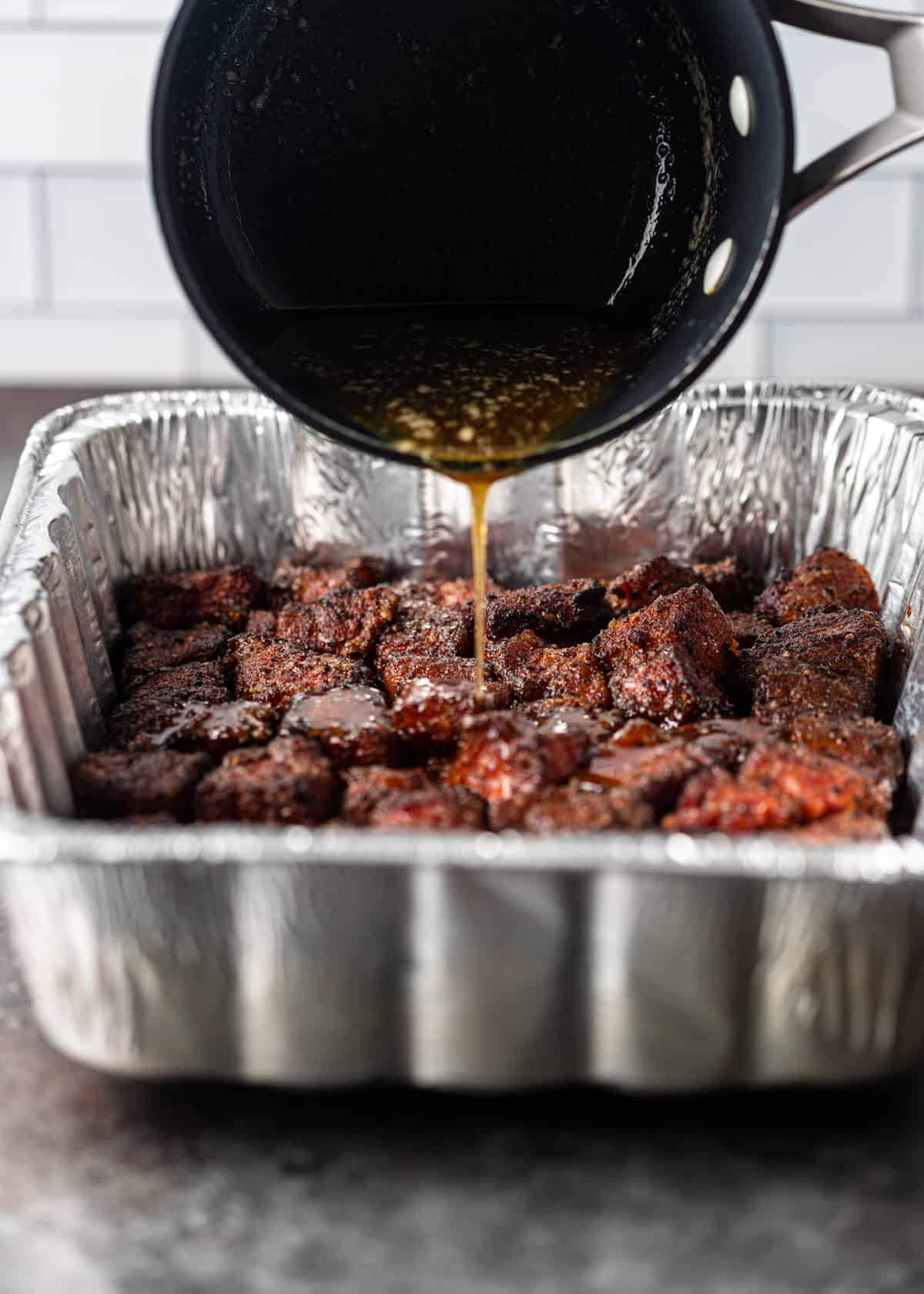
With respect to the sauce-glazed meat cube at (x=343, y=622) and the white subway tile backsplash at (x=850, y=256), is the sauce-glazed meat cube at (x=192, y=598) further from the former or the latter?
the white subway tile backsplash at (x=850, y=256)

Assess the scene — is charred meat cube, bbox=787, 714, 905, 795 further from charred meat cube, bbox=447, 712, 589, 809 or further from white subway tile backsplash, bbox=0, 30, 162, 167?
white subway tile backsplash, bbox=0, 30, 162, 167

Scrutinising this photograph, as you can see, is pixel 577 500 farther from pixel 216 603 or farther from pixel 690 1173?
pixel 690 1173

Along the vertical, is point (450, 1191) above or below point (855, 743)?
below

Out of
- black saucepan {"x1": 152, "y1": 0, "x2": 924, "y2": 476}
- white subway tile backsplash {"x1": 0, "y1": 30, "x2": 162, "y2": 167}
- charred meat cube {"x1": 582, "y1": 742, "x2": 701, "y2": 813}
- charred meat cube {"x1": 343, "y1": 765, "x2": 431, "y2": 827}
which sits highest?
white subway tile backsplash {"x1": 0, "y1": 30, "x2": 162, "y2": 167}

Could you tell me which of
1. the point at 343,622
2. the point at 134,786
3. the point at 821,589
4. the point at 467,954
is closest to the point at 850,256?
the point at 821,589

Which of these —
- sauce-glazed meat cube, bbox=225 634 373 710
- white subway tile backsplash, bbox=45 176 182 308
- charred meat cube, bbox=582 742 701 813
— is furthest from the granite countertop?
white subway tile backsplash, bbox=45 176 182 308

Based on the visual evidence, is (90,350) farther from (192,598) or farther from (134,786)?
(134,786)

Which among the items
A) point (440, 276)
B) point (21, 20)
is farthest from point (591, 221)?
point (21, 20)
